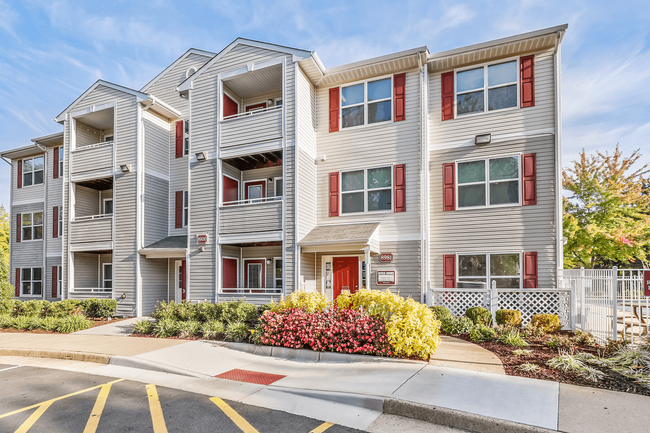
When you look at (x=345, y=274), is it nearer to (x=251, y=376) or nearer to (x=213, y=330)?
(x=213, y=330)

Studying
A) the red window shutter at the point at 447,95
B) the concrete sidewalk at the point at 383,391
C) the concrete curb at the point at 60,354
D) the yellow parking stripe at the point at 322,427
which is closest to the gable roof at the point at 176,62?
the red window shutter at the point at 447,95

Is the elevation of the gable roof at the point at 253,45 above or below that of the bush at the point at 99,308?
above

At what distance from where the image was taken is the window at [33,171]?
823 inches

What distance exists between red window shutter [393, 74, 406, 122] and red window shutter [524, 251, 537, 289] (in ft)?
19.8

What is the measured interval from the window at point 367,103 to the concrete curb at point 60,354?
10.4m

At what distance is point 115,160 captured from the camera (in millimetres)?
16750

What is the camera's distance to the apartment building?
1223 cm

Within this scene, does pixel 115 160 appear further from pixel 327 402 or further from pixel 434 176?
pixel 327 402

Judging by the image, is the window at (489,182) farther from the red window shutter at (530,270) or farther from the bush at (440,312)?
the bush at (440,312)

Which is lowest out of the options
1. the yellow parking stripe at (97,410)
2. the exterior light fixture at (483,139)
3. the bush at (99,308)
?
the bush at (99,308)

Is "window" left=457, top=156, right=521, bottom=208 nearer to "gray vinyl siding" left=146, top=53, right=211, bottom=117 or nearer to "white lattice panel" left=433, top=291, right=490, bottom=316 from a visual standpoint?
"white lattice panel" left=433, top=291, right=490, bottom=316

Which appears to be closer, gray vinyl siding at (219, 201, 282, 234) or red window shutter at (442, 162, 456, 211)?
red window shutter at (442, 162, 456, 211)

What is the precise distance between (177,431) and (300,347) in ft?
12.9

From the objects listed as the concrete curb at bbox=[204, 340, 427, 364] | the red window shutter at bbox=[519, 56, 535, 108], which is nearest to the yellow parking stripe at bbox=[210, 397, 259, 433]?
the concrete curb at bbox=[204, 340, 427, 364]
